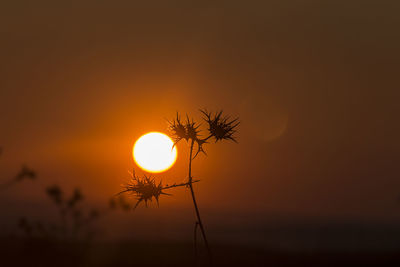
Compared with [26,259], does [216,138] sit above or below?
below

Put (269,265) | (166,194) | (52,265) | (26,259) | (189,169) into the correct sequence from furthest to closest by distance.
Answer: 1. (269,265)
2. (52,265)
3. (26,259)
4. (166,194)
5. (189,169)

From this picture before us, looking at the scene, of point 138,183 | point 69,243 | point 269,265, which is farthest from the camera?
point 269,265

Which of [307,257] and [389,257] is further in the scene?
[307,257]

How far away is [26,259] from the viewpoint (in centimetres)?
1648

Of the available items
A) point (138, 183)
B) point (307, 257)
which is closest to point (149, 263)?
point (307, 257)

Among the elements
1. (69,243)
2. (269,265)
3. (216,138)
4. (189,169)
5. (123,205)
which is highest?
(269,265)

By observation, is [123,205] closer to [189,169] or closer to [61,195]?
[61,195]

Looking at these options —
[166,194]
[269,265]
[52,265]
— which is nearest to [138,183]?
[166,194]

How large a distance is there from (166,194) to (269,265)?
3205 cm

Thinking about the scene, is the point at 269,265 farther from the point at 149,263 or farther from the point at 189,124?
the point at 189,124

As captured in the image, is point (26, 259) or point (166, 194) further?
point (26, 259)

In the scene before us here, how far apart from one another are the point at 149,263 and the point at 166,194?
116 ft

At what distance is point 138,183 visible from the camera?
18.4 feet

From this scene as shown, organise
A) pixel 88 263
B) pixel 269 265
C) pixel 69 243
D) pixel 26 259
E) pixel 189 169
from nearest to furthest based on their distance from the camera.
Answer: pixel 189 169 < pixel 69 243 < pixel 26 259 < pixel 88 263 < pixel 269 265
